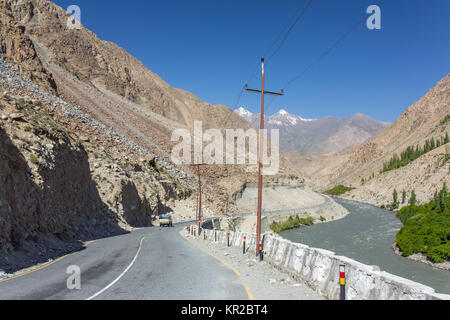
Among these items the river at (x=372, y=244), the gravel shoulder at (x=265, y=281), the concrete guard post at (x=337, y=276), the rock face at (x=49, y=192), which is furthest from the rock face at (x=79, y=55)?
the concrete guard post at (x=337, y=276)

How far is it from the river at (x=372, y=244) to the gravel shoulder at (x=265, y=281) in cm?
1915

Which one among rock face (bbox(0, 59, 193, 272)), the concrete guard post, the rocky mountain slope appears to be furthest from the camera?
the rocky mountain slope

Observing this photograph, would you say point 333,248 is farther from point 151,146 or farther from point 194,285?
point 151,146

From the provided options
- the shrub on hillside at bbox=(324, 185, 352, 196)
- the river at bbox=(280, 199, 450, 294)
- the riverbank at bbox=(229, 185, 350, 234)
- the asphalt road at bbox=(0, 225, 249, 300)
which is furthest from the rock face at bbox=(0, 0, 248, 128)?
the asphalt road at bbox=(0, 225, 249, 300)

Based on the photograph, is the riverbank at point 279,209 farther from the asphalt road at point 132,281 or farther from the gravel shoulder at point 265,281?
the asphalt road at point 132,281

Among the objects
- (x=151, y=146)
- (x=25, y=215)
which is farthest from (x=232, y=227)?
(x=25, y=215)

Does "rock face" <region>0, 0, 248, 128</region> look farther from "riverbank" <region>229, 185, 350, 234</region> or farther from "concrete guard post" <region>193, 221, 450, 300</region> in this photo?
"concrete guard post" <region>193, 221, 450, 300</region>

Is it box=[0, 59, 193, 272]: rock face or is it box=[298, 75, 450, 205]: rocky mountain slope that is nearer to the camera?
box=[0, 59, 193, 272]: rock face

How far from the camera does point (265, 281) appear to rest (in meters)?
10.8

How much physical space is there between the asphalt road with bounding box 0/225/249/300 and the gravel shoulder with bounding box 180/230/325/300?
14.2 inches

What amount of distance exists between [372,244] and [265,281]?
39332mm

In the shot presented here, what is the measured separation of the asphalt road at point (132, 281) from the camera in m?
8.47

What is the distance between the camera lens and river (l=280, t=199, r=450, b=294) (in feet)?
98.5

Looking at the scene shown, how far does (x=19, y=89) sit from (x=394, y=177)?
11065 centimetres
